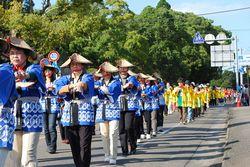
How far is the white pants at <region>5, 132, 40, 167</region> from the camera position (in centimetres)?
671

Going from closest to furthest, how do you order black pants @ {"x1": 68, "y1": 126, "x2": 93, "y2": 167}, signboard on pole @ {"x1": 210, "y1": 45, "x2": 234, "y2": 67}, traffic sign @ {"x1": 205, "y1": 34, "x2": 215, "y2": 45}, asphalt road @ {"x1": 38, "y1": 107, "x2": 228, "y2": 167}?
black pants @ {"x1": 68, "y1": 126, "x2": 93, "y2": 167}, asphalt road @ {"x1": 38, "y1": 107, "x2": 228, "y2": 167}, signboard on pole @ {"x1": 210, "y1": 45, "x2": 234, "y2": 67}, traffic sign @ {"x1": 205, "y1": 34, "x2": 215, "y2": 45}

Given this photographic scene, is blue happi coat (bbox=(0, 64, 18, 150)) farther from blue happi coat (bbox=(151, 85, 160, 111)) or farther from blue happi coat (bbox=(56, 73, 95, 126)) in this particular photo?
blue happi coat (bbox=(151, 85, 160, 111))

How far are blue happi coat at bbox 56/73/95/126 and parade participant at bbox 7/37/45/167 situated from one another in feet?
3.05

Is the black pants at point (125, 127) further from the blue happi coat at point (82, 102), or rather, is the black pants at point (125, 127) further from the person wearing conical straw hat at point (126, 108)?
the blue happi coat at point (82, 102)

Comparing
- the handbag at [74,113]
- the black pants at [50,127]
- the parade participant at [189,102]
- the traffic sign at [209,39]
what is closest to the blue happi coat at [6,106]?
the handbag at [74,113]

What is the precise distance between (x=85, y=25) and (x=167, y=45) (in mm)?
28820

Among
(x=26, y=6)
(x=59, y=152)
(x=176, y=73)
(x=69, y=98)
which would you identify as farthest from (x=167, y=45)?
(x=69, y=98)

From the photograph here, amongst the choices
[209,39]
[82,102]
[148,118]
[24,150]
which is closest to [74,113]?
[82,102]

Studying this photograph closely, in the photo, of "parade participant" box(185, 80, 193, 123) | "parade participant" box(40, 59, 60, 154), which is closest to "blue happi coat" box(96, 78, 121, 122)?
"parade participant" box(40, 59, 60, 154)

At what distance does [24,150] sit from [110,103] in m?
3.90

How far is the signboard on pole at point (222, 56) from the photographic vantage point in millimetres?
41781

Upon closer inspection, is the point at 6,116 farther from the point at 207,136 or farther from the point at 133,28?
the point at 133,28

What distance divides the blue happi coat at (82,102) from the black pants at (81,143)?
0.37 ft

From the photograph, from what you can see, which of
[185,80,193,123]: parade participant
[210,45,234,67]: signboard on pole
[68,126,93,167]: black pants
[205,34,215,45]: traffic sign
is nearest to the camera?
[68,126,93,167]: black pants
